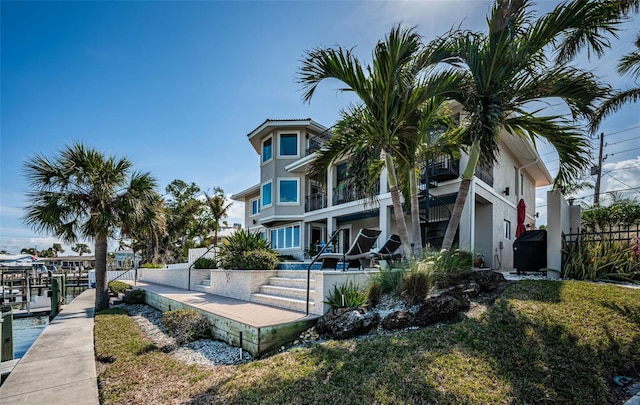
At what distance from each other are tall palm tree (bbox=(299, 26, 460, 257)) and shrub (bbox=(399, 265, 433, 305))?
1.69m

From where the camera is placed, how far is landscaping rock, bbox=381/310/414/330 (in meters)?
5.27

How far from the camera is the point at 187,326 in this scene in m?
6.75

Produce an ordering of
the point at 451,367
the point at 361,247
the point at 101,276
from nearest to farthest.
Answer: the point at 451,367
the point at 361,247
the point at 101,276

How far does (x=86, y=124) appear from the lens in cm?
1266

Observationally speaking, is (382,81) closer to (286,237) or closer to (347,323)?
(347,323)

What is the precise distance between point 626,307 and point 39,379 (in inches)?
385

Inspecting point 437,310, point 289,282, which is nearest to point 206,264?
point 289,282

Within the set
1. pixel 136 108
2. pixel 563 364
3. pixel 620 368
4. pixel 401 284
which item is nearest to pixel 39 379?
pixel 401 284

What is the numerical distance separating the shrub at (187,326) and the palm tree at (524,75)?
231 inches

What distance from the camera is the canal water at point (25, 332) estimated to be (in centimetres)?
911

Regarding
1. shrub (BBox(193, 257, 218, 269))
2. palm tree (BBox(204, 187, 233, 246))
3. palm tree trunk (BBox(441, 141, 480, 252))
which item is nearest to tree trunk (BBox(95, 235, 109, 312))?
shrub (BBox(193, 257, 218, 269))

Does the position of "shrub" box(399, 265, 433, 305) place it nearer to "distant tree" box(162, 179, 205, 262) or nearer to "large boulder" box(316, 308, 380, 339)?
"large boulder" box(316, 308, 380, 339)

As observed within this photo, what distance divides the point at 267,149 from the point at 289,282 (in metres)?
13.4

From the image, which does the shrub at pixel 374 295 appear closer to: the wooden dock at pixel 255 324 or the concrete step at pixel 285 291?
the wooden dock at pixel 255 324
